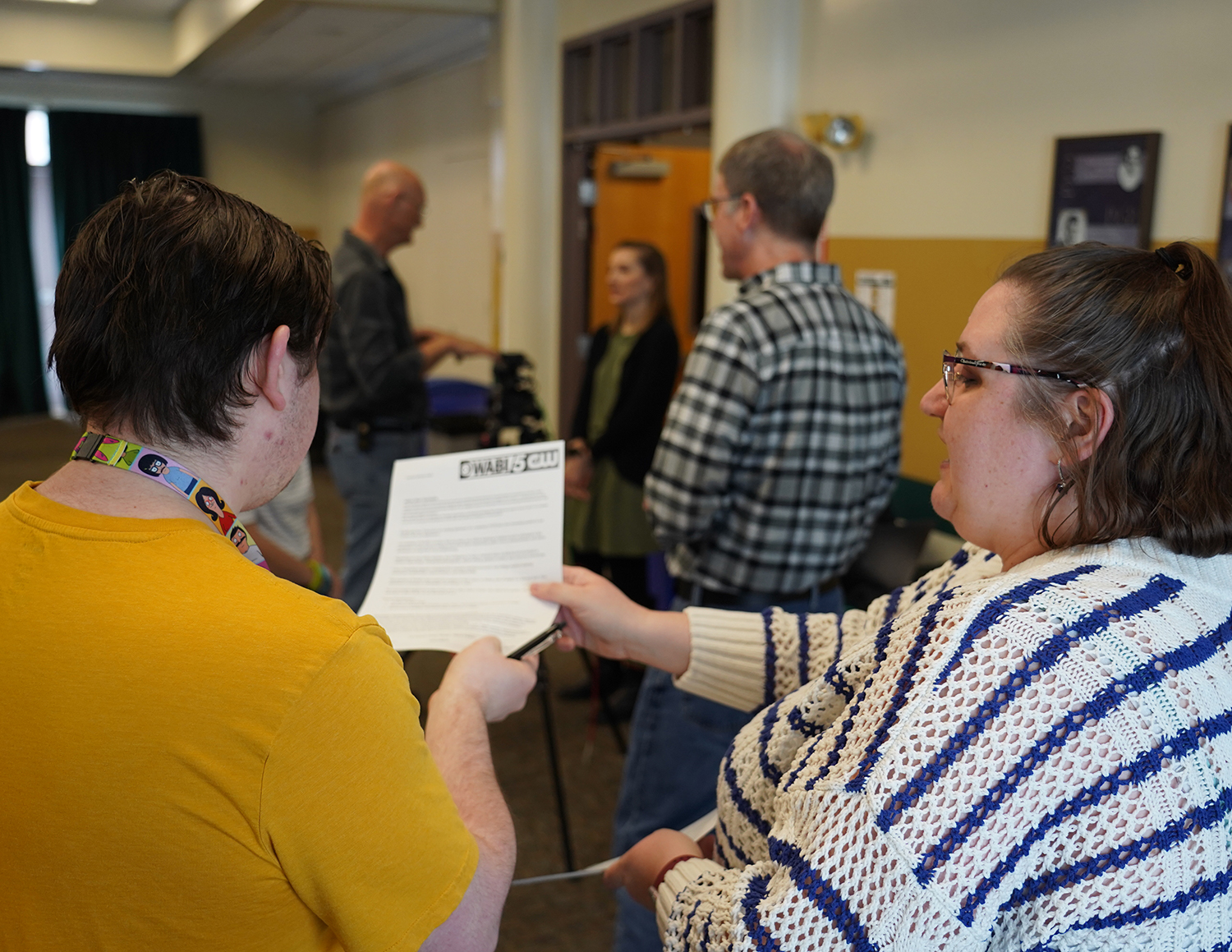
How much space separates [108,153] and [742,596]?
410 inches

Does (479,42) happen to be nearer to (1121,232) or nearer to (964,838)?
(1121,232)

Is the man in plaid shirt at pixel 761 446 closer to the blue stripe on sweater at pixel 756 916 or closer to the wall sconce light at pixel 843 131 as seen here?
the blue stripe on sweater at pixel 756 916

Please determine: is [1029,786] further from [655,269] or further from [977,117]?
[655,269]

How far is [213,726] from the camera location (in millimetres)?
733

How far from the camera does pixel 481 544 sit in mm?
1373

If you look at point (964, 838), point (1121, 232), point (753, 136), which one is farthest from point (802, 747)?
point (1121, 232)

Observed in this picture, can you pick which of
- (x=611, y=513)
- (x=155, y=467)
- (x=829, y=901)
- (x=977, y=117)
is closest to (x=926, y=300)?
(x=977, y=117)

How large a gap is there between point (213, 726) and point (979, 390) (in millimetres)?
718

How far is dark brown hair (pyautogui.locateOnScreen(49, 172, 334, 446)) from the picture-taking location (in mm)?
804

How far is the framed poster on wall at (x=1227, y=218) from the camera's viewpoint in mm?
2355

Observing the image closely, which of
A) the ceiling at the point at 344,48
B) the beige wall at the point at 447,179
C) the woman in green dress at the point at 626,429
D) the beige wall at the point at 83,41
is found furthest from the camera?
the beige wall at the point at 83,41

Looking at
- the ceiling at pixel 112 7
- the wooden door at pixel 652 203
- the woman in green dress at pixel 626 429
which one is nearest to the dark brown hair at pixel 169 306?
the woman in green dress at pixel 626 429

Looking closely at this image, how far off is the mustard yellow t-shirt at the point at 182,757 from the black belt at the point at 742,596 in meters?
1.39

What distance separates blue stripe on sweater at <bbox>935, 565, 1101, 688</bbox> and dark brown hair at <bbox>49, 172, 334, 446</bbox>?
2.01 ft
